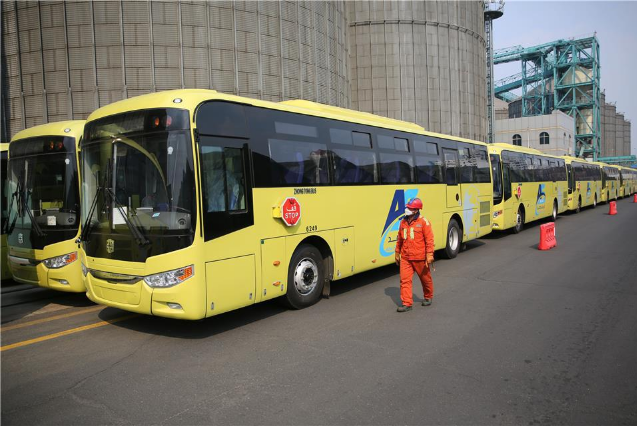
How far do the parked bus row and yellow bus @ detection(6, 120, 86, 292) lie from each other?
0.08ft

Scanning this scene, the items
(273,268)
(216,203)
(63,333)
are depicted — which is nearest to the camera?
(216,203)

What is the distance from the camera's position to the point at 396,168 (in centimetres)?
1021

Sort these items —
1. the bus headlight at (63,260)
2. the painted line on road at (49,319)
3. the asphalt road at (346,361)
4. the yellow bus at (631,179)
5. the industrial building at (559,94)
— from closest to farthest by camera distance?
1. the asphalt road at (346,361)
2. the painted line on road at (49,319)
3. the bus headlight at (63,260)
4. the yellow bus at (631,179)
5. the industrial building at (559,94)

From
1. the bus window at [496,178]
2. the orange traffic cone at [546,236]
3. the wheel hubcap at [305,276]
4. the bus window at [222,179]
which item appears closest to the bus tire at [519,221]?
the bus window at [496,178]

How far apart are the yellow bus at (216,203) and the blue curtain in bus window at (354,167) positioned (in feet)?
0.10

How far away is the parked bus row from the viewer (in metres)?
5.91

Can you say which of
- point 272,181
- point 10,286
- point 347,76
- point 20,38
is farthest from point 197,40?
point 272,181

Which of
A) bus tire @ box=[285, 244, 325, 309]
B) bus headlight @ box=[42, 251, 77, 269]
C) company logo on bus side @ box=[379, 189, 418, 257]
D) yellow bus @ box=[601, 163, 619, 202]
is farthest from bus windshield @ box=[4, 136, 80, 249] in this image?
yellow bus @ box=[601, 163, 619, 202]

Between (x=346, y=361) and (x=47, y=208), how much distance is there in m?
6.33

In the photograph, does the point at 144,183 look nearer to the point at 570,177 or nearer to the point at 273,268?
the point at 273,268

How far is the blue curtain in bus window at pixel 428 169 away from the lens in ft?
36.3

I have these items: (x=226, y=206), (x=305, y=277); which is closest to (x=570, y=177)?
(x=305, y=277)

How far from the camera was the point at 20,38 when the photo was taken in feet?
89.9

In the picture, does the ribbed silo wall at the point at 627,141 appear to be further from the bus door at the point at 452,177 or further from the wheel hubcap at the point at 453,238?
the wheel hubcap at the point at 453,238
